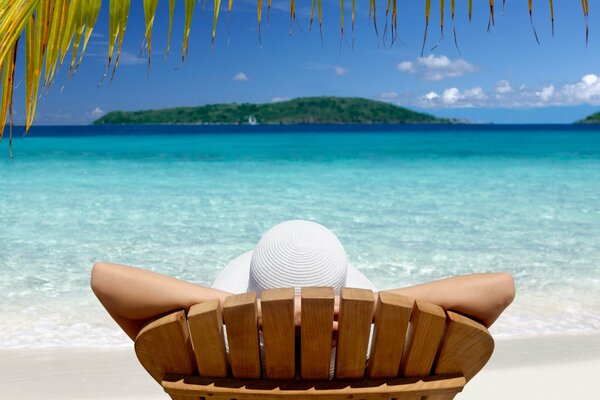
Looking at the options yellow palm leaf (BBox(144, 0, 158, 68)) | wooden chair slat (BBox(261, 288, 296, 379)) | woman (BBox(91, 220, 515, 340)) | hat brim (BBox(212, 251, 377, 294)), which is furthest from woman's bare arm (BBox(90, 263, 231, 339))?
hat brim (BBox(212, 251, 377, 294))

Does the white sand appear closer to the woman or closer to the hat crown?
the hat crown

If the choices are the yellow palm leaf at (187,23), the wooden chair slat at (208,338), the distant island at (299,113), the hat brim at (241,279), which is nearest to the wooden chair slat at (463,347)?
the wooden chair slat at (208,338)

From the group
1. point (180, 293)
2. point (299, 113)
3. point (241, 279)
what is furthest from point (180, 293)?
point (299, 113)

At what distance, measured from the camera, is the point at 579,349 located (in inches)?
142

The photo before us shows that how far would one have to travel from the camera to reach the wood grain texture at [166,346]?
1.45 m

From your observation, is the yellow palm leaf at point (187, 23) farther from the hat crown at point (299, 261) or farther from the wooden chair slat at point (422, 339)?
the wooden chair slat at point (422, 339)

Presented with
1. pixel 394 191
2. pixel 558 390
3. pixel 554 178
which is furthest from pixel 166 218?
pixel 554 178

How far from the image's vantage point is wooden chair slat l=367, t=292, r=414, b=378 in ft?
4.66

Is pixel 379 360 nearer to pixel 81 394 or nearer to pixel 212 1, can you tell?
pixel 212 1

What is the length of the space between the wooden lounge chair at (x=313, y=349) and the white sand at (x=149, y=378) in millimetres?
1610

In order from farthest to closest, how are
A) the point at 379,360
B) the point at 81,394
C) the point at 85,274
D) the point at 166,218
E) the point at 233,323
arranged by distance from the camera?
the point at 166,218 → the point at 85,274 → the point at 81,394 → the point at 379,360 → the point at 233,323

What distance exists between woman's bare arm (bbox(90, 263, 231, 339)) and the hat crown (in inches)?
Result: 13.2

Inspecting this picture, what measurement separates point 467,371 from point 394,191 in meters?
10.4

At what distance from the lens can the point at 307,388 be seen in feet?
5.09
